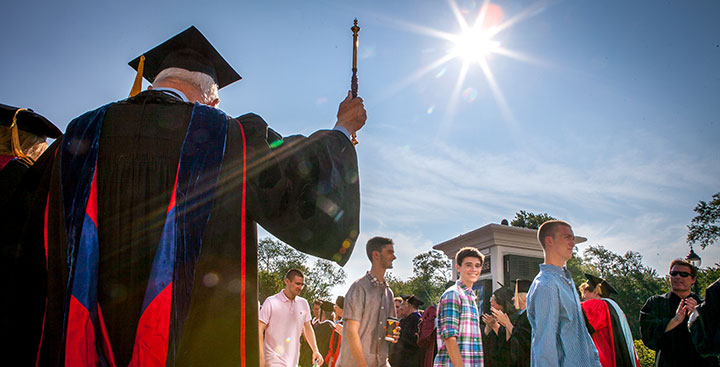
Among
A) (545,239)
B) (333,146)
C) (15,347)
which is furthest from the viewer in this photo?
(545,239)

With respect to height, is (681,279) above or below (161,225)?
below

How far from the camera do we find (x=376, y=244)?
565 cm

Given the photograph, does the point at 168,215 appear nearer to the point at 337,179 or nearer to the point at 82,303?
the point at 82,303

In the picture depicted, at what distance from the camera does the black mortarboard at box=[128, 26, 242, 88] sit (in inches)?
88.7

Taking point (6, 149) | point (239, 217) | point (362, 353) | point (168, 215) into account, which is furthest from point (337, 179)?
point (362, 353)

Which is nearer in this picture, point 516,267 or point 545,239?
point 545,239

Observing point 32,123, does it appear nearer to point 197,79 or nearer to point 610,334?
point 197,79

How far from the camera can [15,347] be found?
1447 millimetres

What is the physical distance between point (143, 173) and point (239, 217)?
0.34m

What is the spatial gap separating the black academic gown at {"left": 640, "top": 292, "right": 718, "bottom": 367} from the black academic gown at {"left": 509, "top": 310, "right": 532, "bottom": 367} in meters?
1.55

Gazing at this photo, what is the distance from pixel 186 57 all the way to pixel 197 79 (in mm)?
249

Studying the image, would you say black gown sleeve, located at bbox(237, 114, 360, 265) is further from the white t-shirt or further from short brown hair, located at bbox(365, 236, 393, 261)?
the white t-shirt

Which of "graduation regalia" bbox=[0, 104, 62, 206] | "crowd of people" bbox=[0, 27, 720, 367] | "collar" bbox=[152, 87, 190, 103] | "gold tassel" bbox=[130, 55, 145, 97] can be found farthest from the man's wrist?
"graduation regalia" bbox=[0, 104, 62, 206]

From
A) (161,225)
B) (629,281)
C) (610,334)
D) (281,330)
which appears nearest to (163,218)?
(161,225)
